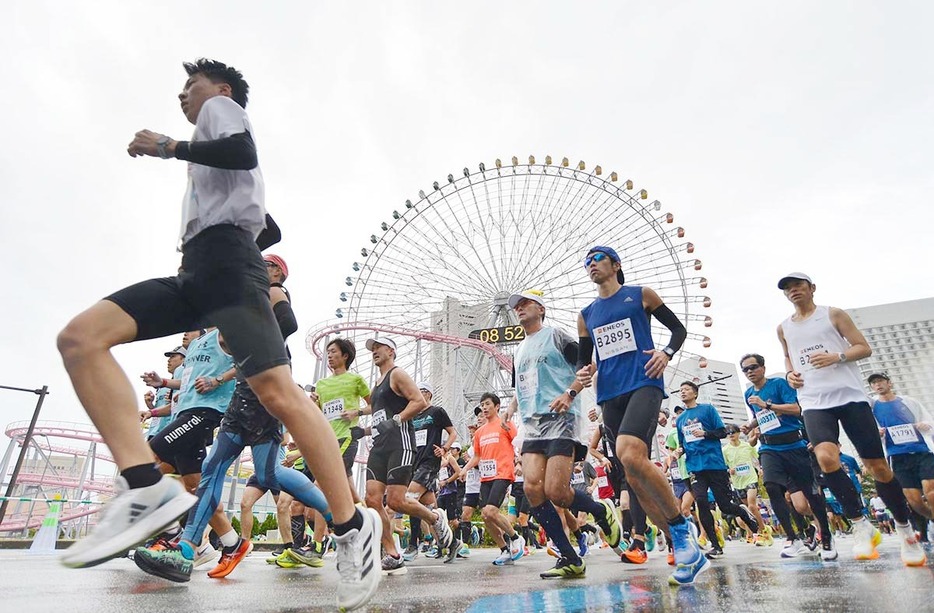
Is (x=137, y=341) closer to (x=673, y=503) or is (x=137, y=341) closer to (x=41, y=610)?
(x=41, y=610)

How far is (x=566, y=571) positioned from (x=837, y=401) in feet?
7.10

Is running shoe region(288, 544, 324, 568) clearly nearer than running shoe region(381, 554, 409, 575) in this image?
No

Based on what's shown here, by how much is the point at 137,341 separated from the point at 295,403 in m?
0.55

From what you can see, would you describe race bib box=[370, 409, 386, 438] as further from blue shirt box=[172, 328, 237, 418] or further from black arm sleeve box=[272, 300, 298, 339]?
black arm sleeve box=[272, 300, 298, 339]

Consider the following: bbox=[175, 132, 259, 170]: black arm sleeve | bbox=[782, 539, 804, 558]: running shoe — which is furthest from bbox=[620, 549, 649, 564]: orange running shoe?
bbox=[175, 132, 259, 170]: black arm sleeve

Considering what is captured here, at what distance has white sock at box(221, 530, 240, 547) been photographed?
13.3ft

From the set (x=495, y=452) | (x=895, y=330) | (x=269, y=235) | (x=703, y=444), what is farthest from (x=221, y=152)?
(x=895, y=330)

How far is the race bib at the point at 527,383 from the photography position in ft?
14.6

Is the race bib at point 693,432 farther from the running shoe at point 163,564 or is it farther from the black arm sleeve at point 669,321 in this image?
the running shoe at point 163,564

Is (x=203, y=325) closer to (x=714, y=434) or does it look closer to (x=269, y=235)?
(x=269, y=235)

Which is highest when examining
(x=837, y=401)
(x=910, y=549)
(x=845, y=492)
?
(x=837, y=401)

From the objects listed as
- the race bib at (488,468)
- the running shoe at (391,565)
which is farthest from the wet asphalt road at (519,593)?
the race bib at (488,468)

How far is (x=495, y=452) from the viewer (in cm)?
692

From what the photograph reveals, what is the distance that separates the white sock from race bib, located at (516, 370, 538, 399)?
85.2 inches
